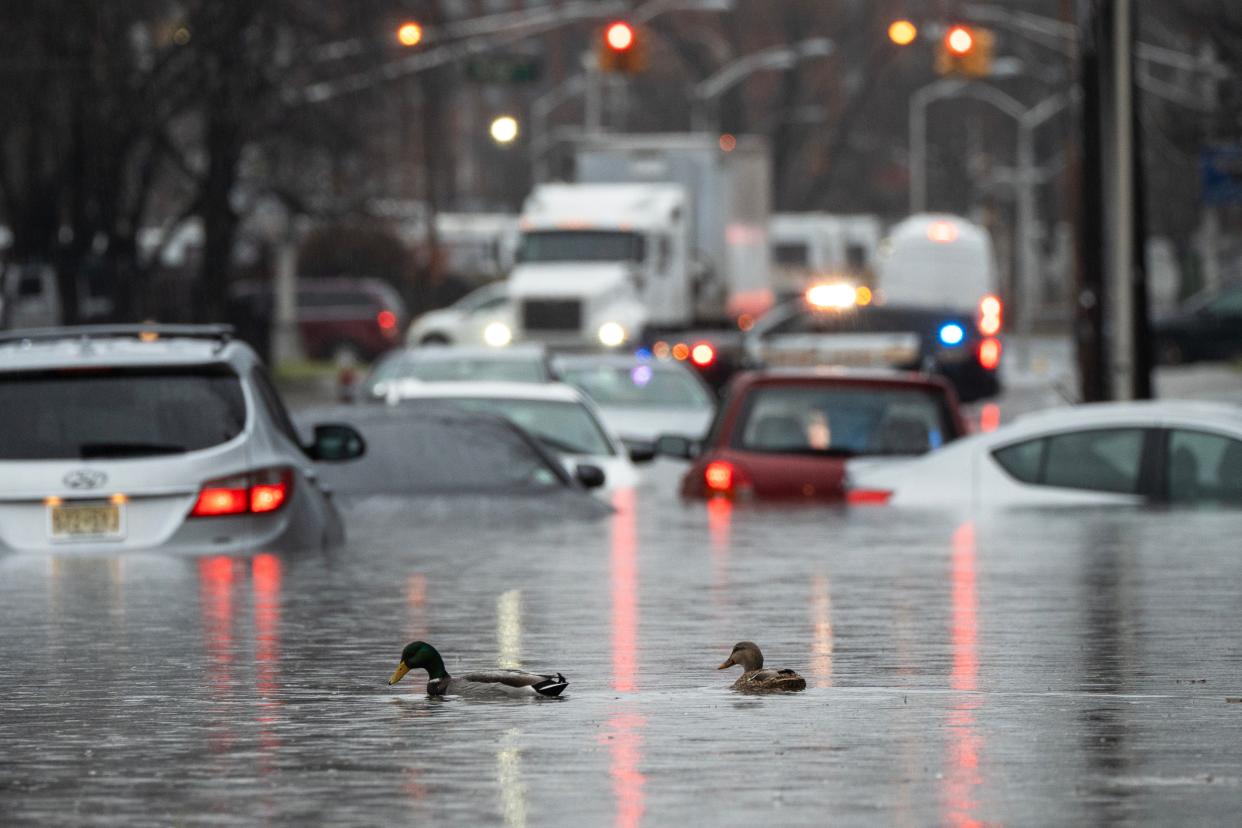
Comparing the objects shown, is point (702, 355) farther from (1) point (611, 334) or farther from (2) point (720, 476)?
(2) point (720, 476)

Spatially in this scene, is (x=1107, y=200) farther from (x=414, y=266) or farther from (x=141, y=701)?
(x=414, y=266)

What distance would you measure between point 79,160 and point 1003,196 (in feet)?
209

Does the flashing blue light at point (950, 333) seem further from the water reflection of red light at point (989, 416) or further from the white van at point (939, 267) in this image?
the white van at point (939, 267)

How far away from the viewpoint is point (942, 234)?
207 feet

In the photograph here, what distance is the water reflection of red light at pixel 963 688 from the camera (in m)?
8.41

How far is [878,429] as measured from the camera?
67.3ft

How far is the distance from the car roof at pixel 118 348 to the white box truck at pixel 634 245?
Result: 112ft

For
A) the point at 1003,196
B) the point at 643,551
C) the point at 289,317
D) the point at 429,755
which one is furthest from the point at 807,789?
the point at 1003,196

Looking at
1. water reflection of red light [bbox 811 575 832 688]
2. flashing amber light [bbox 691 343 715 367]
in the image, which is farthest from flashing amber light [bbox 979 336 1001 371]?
water reflection of red light [bbox 811 575 832 688]

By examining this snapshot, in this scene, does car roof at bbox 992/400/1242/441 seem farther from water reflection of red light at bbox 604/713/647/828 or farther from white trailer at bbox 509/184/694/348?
white trailer at bbox 509/184/694/348

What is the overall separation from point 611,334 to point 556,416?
26.2 metres

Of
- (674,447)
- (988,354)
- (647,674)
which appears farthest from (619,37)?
(647,674)

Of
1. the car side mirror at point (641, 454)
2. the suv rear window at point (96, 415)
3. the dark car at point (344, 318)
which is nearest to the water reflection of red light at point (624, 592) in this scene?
the car side mirror at point (641, 454)

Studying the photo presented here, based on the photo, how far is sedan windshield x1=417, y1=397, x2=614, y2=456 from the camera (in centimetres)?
2267
